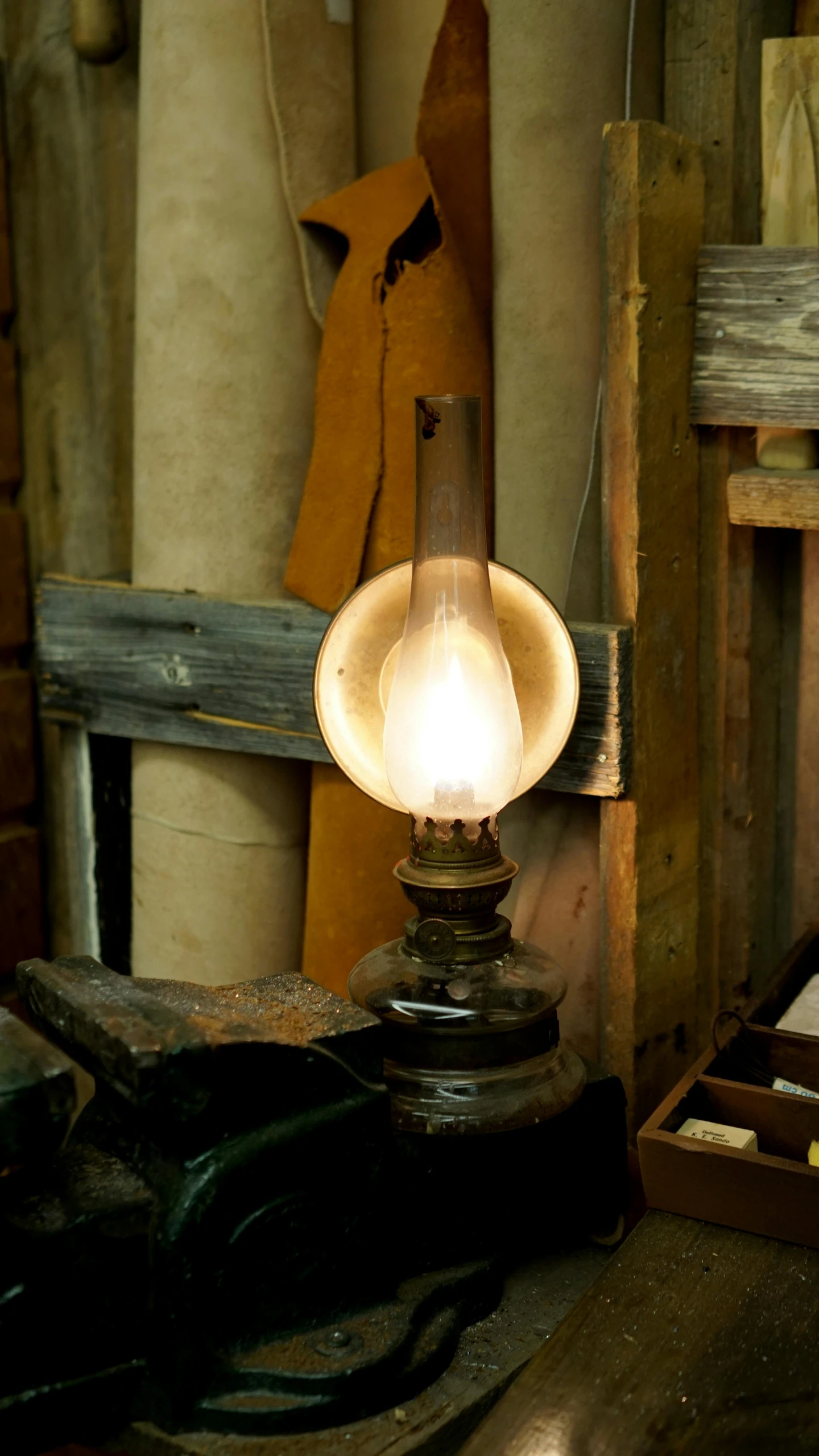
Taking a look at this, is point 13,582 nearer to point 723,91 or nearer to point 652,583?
point 652,583

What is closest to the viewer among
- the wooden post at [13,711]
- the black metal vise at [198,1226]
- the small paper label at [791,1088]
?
the black metal vise at [198,1226]

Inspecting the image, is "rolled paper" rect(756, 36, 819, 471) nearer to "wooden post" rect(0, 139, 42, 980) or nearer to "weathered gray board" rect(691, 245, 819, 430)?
"weathered gray board" rect(691, 245, 819, 430)

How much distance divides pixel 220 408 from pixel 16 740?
2.33 ft

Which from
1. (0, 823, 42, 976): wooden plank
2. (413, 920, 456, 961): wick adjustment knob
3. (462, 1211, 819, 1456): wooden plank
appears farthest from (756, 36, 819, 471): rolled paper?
(0, 823, 42, 976): wooden plank

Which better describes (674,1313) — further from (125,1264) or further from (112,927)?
(112,927)

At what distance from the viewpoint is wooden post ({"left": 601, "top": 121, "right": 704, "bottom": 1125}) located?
1567 mm

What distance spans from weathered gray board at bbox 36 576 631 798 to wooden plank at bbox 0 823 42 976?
31 cm

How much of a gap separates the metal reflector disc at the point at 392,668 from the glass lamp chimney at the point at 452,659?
0.28 feet

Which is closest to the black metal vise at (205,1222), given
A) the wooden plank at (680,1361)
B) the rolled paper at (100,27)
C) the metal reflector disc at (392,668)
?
the wooden plank at (680,1361)

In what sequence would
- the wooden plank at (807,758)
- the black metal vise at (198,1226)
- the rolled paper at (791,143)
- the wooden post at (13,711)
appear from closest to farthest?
the black metal vise at (198,1226), the rolled paper at (791,143), the wooden plank at (807,758), the wooden post at (13,711)

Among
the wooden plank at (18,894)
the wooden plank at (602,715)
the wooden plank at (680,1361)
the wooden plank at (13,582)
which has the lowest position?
the wooden plank at (680,1361)

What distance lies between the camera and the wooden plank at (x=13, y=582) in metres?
2.29

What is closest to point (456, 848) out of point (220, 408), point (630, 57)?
point (220, 408)

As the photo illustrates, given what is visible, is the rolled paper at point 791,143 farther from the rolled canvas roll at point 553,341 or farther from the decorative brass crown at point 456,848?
the decorative brass crown at point 456,848
